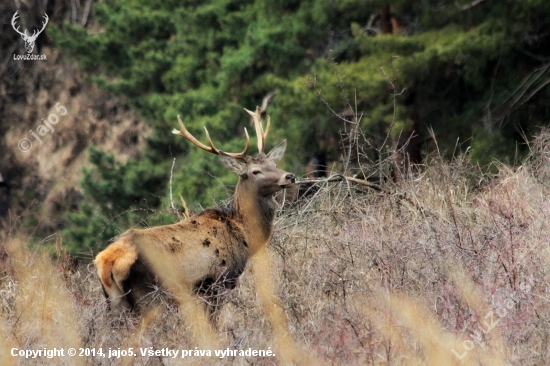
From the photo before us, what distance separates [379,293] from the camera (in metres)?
5.76

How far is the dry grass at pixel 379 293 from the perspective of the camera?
4.98 metres

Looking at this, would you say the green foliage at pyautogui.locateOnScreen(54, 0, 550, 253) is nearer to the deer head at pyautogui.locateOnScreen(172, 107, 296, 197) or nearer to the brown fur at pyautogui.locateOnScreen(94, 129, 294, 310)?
the deer head at pyautogui.locateOnScreen(172, 107, 296, 197)

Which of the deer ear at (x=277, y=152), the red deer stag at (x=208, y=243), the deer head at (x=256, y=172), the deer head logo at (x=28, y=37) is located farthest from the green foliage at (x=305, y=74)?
the deer head logo at (x=28, y=37)

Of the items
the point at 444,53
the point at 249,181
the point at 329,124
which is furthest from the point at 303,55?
the point at 249,181

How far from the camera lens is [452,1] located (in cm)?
1250

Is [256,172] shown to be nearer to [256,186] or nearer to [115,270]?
[256,186]

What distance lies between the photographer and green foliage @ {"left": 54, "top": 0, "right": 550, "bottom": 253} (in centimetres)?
1184

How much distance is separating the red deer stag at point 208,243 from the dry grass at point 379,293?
0.19m

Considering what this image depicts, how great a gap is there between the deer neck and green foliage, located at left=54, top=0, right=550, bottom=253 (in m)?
1.22

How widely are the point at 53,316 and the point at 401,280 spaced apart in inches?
104

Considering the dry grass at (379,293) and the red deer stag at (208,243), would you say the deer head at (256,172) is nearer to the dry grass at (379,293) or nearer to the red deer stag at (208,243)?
the red deer stag at (208,243)

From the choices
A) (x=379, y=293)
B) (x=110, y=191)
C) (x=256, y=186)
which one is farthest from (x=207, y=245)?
(x=110, y=191)

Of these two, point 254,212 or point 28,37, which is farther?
point 28,37

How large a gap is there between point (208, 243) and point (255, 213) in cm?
87
